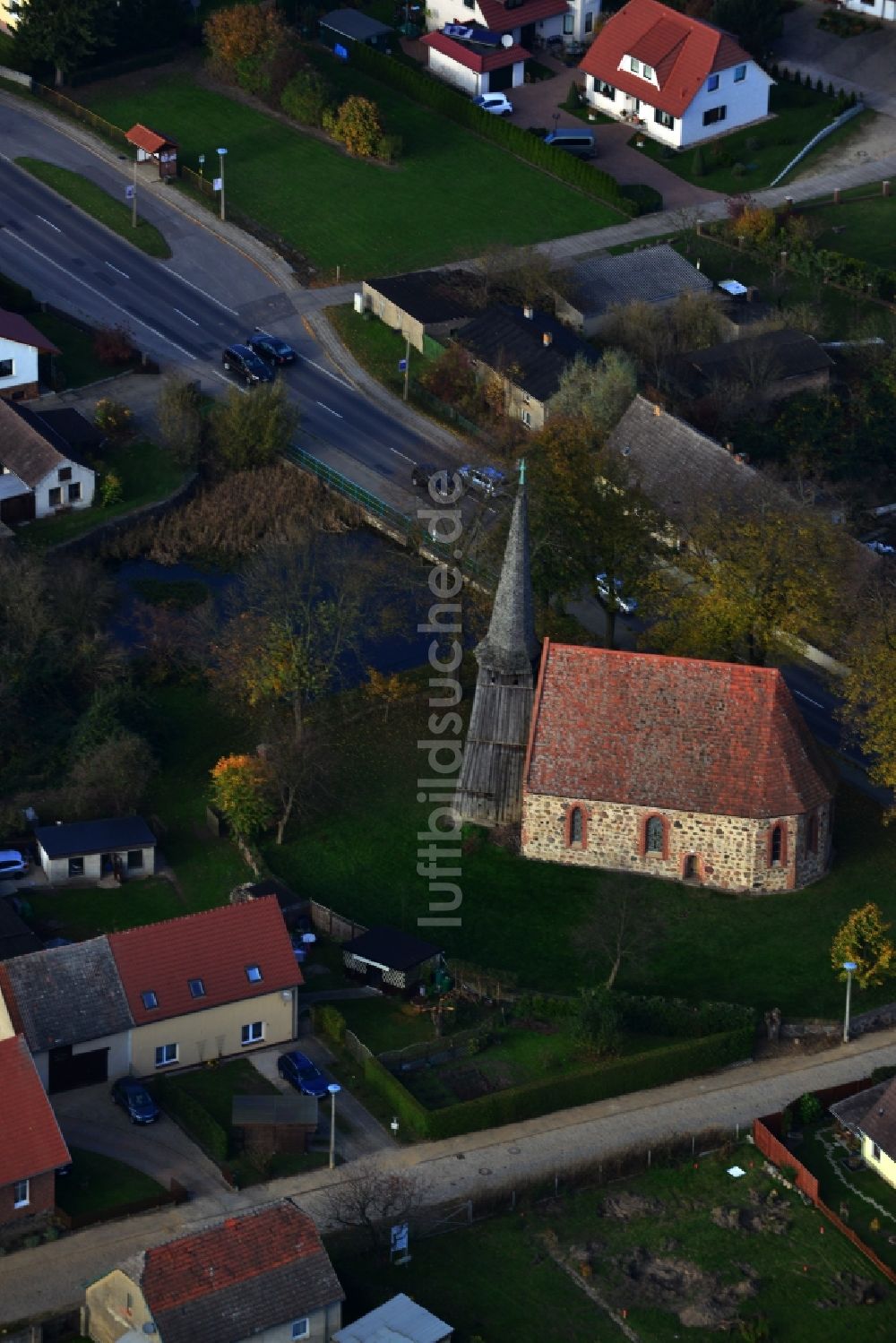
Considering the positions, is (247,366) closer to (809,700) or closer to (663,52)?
(663,52)

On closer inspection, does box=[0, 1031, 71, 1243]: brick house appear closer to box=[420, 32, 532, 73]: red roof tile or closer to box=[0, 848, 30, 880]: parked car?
box=[0, 848, 30, 880]: parked car

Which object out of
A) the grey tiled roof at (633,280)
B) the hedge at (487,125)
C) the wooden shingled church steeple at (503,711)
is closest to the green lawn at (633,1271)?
the wooden shingled church steeple at (503,711)

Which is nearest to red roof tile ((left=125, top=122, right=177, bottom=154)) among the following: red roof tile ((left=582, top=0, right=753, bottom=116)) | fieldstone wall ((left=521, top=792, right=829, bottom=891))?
red roof tile ((left=582, top=0, right=753, bottom=116))

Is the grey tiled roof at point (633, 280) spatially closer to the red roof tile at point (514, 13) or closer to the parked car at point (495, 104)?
the parked car at point (495, 104)

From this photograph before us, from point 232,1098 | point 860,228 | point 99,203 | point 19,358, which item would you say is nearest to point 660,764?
point 232,1098

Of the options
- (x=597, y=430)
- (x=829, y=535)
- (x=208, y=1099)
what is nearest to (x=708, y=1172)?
(x=208, y=1099)

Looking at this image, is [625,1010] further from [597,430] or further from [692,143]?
[692,143]
